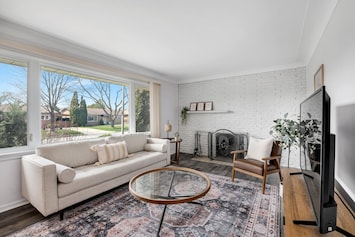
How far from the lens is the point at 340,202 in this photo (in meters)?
1.19

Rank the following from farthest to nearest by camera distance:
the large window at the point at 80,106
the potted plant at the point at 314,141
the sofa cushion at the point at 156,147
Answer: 1. the sofa cushion at the point at 156,147
2. the large window at the point at 80,106
3. the potted plant at the point at 314,141

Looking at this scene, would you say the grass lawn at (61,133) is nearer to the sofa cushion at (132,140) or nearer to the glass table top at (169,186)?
the sofa cushion at (132,140)

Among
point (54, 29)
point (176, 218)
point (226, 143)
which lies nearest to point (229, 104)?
point (226, 143)

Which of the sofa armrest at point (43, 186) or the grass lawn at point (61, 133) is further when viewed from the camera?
the grass lawn at point (61, 133)

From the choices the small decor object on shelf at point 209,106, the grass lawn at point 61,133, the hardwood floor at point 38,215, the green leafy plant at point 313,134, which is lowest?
the hardwood floor at point 38,215

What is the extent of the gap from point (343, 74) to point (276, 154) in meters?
1.73

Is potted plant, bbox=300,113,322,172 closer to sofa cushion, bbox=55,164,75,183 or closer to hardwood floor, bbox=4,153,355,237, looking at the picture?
hardwood floor, bbox=4,153,355,237

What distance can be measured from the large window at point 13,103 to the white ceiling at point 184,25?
0.67 m

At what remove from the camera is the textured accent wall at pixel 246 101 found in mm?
3725

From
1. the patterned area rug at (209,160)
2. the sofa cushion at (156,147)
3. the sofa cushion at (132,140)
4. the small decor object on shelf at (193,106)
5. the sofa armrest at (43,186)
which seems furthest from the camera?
the small decor object on shelf at (193,106)

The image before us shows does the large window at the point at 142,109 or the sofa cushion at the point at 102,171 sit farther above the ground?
the large window at the point at 142,109

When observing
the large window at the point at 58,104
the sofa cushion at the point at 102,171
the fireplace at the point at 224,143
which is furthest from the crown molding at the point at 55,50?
the fireplace at the point at 224,143

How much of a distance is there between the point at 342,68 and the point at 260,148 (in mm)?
1767

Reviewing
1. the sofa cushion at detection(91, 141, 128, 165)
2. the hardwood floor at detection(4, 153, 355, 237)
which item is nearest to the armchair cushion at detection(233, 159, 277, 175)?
the hardwood floor at detection(4, 153, 355, 237)
